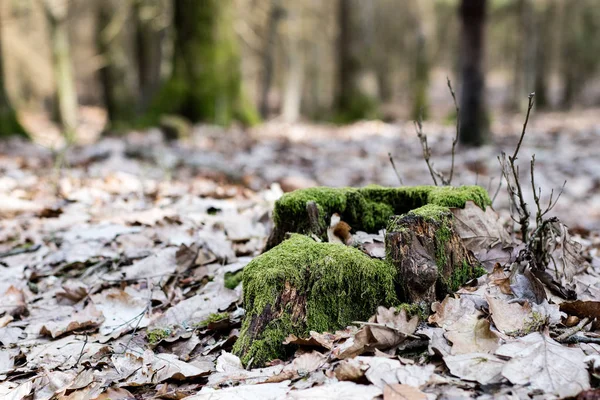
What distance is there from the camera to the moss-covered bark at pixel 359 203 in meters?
2.48

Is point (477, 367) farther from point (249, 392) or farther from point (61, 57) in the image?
point (61, 57)

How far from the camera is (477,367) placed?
1666 mm

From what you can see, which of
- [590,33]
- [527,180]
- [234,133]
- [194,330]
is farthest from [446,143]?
[590,33]

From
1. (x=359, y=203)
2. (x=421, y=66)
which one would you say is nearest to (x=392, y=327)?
(x=359, y=203)

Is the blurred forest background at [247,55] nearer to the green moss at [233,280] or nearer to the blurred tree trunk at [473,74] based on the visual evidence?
the blurred tree trunk at [473,74]

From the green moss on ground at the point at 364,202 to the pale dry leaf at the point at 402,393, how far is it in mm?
963

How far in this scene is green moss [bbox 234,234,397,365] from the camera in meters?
2.03

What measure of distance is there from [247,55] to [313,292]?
83.2 feet

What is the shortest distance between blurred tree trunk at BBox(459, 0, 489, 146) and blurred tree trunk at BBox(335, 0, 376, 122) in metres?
6.04

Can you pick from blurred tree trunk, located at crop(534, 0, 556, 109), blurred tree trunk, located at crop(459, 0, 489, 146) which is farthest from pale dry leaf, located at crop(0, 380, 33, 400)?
blurred tree trunk, located at crop(534, 0, 556, 109)

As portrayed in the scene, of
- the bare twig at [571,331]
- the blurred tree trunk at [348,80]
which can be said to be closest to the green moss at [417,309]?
the bare twig at [571,331]

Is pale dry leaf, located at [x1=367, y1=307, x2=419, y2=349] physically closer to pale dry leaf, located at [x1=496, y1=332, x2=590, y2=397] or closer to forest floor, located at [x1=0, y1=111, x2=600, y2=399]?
forest floor, located at [x1=0, y1=111, x2=600, y2=399]

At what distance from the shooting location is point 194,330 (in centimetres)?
235

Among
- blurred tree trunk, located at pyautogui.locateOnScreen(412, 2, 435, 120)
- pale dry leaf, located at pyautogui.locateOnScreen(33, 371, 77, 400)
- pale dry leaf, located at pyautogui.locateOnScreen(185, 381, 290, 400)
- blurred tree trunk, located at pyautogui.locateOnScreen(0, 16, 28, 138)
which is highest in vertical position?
blurred tree trunk, located at pyautogui.locateOnScreen(412, 2, 435, 120)
